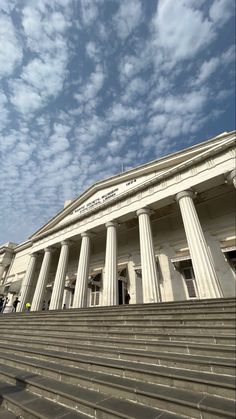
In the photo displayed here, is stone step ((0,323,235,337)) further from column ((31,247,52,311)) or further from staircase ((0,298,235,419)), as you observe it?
column ((31,247,52,311))

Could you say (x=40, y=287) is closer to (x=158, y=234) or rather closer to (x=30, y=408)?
(x=158, y=234)

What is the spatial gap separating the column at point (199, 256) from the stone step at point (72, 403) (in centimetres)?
660

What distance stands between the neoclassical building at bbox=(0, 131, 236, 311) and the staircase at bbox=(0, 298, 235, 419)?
12.3 feet

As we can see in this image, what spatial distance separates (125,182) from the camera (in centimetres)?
1562

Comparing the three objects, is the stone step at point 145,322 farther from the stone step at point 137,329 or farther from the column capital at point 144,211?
the column capital at point 144,211

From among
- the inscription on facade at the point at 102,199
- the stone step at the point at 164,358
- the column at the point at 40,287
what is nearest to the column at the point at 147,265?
the inscription on facade at the point at 102,199

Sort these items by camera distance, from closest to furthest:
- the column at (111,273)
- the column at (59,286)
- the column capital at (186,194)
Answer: the column capital at (186,194), the column at (111,273), the column at (59,286)

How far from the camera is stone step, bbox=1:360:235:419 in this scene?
2.50m

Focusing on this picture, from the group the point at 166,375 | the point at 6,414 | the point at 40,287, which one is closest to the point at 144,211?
the point at 166,375

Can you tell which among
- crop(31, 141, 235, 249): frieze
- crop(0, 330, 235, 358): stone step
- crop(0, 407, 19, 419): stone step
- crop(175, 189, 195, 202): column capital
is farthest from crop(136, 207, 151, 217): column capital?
crop(0, 407, 19, 419): stone step

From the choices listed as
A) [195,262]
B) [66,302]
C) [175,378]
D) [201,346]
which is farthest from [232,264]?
[66,302]

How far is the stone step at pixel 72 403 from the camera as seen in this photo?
2629 millimetres

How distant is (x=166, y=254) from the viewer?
14.2 meters

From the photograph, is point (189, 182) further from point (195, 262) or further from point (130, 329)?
point (130, 329)
